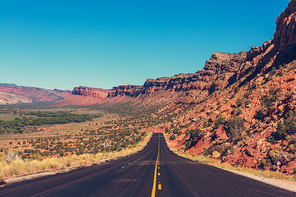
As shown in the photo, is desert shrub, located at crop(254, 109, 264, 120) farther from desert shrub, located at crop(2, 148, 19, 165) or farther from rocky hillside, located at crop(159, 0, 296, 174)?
desert shrub, located at crop(2, 148, 19, 165)

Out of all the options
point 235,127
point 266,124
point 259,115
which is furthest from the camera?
point 235,127

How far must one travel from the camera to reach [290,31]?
38.8 meters

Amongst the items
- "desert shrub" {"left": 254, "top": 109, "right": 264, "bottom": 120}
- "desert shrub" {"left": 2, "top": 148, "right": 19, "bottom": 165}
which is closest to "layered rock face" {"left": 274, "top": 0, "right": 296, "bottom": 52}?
"desert shrub" {"left": 254, "top": 109, "right": 264, "bottom": 120}

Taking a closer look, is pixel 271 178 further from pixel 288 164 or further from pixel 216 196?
pixel 216 196

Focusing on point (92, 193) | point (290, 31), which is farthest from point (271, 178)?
point (290, 31)

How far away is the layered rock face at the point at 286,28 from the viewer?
38219 millimetres

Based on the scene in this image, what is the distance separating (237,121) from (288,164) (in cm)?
1523

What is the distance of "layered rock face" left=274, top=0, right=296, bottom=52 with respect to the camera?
125ft

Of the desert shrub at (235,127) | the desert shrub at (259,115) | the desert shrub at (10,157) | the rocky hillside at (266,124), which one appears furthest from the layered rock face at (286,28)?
the desert shrub at (10,157)

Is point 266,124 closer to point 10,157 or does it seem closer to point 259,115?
point 259,115

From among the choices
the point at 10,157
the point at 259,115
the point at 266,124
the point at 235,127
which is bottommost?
the point at 10,157

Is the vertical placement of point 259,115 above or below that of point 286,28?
→ below

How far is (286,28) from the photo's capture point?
39781mm

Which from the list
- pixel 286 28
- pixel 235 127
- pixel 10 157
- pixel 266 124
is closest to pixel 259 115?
pixel 235 127
